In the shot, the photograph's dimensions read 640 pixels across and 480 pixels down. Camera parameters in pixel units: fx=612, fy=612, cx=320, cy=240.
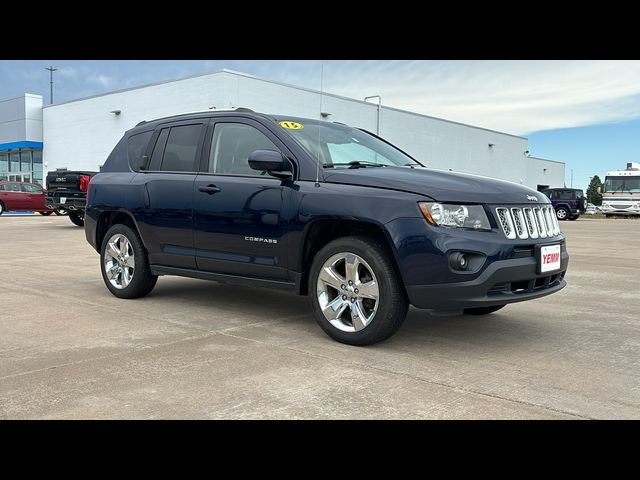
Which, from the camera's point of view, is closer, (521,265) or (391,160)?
(521,265)

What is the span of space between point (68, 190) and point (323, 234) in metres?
14.6

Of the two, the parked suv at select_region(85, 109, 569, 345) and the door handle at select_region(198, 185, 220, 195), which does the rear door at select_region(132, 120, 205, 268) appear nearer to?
the parked suv at select_region(85, 109, 569, 345)

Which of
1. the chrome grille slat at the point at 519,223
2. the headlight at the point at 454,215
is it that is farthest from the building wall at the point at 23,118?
the chrome grille slat at the point at 519,223

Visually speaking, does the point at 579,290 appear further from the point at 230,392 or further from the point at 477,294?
the point at 230,392

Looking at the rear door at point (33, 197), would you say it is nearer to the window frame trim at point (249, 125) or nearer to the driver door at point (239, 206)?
the window frame trim at point (249, 125)

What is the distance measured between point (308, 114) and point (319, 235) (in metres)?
30.4

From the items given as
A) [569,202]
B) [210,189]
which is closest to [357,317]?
[210,189]

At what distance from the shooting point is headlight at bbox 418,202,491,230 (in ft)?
13.4

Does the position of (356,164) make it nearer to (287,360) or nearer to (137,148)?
(287,360)

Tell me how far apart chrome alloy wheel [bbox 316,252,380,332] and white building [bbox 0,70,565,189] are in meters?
21.8

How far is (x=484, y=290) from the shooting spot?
13.3 ft
